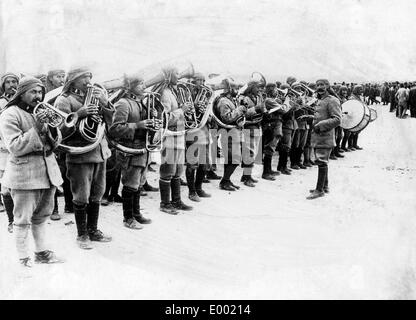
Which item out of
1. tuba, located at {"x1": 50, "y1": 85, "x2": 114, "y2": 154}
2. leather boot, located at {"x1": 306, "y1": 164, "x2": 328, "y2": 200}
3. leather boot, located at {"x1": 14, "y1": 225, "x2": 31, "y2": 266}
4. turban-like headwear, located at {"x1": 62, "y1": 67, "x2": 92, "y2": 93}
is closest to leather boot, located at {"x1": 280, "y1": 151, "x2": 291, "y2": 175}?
leather boot, located at {"x1": 306, "y1": 164, "x2": 328, "y2": 200}

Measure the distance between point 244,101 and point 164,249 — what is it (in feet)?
13.2

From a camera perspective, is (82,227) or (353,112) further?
(353,112)

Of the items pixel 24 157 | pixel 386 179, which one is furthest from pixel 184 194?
pixel 386 179

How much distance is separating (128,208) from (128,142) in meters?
0.97

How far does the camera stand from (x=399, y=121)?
19656mm

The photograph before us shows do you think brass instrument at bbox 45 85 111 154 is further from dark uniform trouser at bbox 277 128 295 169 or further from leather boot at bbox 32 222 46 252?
dark uniform trouser at bbox 277 128 295 169

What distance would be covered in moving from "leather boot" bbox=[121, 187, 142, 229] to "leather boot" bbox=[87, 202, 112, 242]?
1.68 feet

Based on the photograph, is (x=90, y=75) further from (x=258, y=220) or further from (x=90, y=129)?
(x=258, y=220)

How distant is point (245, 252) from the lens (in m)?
5.07

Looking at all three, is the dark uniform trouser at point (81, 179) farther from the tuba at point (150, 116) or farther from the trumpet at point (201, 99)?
the trumpet at point (201, 99)

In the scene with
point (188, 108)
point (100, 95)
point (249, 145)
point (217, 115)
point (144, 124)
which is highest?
point (100, 95)

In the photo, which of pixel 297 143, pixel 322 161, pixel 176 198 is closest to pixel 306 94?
pixel 297 143

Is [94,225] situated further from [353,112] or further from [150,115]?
[353,112]

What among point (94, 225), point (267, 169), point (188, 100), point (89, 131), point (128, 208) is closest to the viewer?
point (89, 131)
